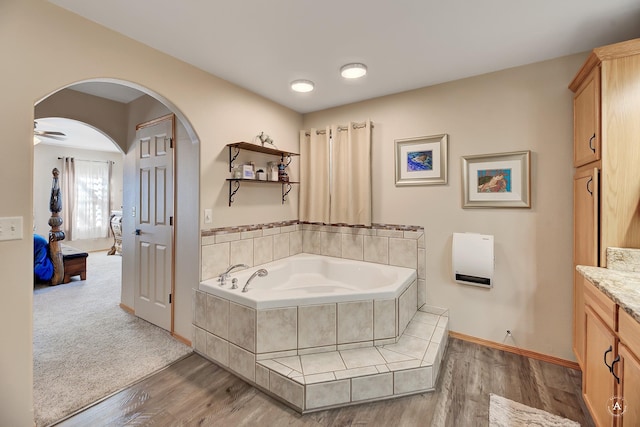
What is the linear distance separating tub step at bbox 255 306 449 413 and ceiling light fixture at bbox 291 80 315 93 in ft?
7.76

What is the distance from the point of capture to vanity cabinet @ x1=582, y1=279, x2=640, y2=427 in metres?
1.13

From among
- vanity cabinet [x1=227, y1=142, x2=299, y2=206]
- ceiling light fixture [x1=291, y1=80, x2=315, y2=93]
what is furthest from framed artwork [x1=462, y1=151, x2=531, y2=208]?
vanity cabinet [x1=227, y1=142, x2=299, y2=206]

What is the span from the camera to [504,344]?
244 cm

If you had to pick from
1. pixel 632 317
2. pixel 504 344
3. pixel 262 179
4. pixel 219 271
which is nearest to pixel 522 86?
pixel 632 317

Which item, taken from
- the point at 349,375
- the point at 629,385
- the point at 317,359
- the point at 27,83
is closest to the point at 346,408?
the point at 349,375

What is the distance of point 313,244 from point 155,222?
1.79 m

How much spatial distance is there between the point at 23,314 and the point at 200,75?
2037mm

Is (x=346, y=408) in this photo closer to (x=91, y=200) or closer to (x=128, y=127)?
(x=128, y=127)

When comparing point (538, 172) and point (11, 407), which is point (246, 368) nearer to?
point (11, 407)

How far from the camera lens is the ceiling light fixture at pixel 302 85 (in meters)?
2.63

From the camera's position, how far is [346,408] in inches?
70.2

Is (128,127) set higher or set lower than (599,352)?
higher

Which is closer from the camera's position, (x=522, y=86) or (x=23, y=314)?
(x=23, y=314)

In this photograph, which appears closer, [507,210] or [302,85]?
[507,210]
